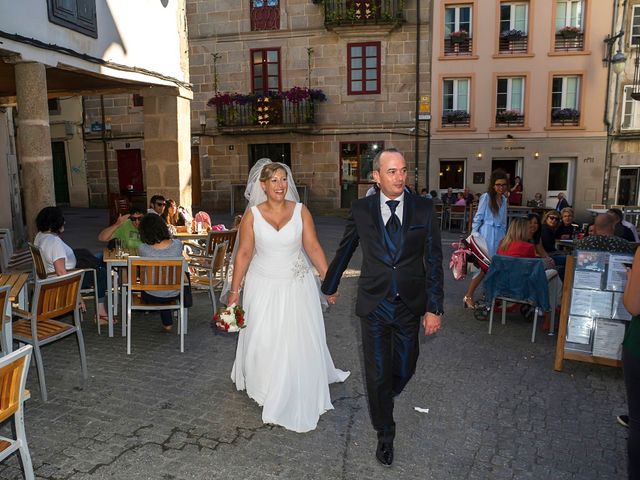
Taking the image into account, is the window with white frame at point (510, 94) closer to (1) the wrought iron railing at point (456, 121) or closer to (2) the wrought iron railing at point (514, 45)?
(2) the wrought iron railing at point (514, 45)

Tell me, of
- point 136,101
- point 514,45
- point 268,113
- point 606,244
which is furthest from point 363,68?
point 606,244

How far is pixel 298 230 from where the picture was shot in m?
3.83

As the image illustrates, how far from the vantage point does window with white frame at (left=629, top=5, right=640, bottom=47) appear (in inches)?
719

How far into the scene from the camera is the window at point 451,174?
19750 mm

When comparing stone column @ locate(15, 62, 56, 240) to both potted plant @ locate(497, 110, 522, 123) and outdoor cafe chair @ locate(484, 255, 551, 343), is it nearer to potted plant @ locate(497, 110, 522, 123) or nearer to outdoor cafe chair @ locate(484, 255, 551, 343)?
outdoor cafe chair @ locate(484, 255, 551, 343)

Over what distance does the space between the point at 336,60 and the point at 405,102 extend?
9.97ft

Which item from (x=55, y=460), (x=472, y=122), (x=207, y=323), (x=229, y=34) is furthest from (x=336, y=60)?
(x=55, y=460)

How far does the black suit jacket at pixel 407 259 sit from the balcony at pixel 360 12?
54.7ft

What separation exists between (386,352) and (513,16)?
19541 mm

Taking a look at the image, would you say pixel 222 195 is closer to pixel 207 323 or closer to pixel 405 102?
pixel 405 102

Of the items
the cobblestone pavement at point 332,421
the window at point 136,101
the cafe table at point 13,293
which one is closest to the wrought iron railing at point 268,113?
the window at point 136,101

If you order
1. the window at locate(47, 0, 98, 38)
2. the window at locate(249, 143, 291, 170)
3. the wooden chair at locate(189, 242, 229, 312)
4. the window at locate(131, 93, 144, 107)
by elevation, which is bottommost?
the wooden chair at locate(189, 242, 229, 312)

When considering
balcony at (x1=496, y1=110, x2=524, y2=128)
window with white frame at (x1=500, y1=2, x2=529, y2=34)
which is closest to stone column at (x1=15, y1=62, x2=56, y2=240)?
balcony at (x1=496, y1=110, x2=524, y2=128)

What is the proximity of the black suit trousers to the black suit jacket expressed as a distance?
77mm
